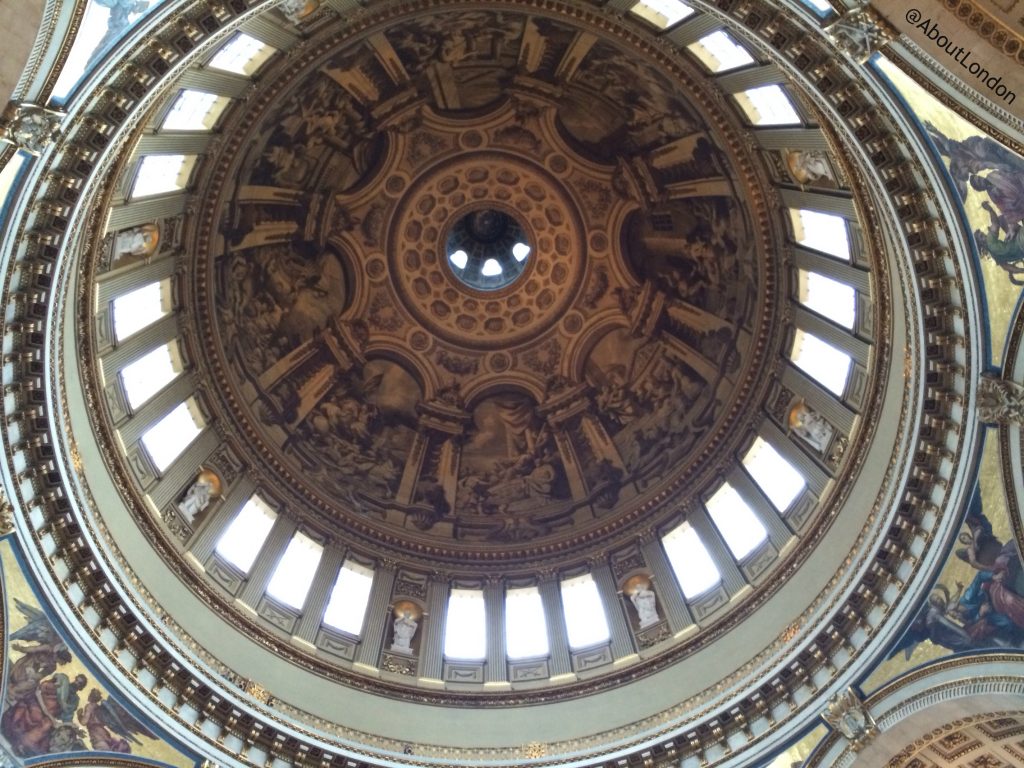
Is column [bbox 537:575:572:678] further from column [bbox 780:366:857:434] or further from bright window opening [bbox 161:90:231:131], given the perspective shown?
bright window opening [bbox 161:90:231:131]

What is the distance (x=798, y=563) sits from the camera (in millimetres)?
21750

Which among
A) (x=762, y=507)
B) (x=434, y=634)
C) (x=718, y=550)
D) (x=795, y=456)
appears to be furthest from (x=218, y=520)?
(x=795, y=456)

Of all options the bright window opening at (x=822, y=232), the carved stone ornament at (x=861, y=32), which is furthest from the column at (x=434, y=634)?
the carved stone ornament at (x=861, y=32)

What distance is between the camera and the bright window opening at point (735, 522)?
23.8 meters

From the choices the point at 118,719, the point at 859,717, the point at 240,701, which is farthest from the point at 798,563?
the point at 118,719

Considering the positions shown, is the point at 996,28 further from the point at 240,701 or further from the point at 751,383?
the point at 240,701

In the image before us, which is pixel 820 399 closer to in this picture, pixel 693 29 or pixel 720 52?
pixel 720 52

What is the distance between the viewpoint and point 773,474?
973 inches

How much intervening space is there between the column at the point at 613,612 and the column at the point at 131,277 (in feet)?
48.2

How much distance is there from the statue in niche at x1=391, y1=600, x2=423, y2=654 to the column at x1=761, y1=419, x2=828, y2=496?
10932 millimetres

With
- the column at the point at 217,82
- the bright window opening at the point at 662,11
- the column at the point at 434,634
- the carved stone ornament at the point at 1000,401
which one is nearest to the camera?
the carved stone ornament at the point at 1000,401

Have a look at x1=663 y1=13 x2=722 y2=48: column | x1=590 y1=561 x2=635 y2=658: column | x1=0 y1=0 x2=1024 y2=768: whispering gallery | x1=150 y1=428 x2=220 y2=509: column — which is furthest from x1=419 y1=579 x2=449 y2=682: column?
x1=663 y1=13 x2=722 y2=48: column

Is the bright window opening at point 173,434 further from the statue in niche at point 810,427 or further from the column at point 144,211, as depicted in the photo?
the statue in niche at point 810,427

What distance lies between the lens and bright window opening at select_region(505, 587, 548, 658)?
80.6 ft
